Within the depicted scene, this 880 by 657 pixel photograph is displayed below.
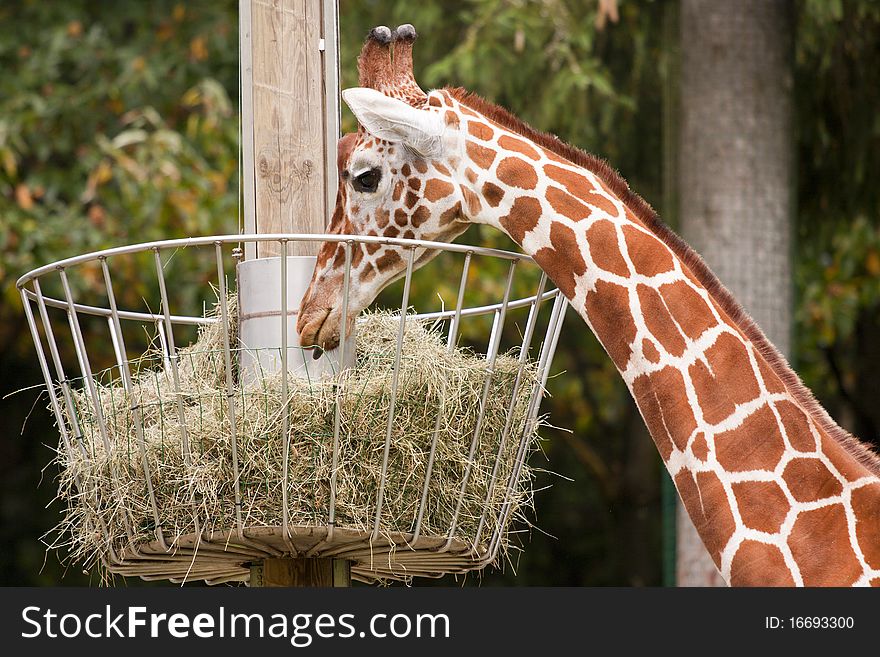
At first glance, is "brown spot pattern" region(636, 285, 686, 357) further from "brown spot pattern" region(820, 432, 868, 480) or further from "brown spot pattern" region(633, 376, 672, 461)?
"brown spot pattern" region(820, 432, 868, 480)

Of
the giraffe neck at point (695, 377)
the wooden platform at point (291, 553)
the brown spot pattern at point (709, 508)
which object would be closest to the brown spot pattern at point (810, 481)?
the giraffe neck at point (695, 377)

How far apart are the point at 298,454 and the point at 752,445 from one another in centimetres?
91

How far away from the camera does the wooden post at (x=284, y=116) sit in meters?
2.87

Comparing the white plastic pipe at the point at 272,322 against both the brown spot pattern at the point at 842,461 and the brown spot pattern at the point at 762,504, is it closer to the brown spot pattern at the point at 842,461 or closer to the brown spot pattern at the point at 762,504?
the brown spot pattern at the point at 762,504

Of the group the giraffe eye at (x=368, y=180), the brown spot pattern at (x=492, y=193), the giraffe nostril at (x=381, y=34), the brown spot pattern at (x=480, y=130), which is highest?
the giraffe nostril at (x=381, y=34)

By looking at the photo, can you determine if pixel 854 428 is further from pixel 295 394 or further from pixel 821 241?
pixel 295 394

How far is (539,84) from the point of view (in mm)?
7180

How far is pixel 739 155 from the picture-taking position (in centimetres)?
602

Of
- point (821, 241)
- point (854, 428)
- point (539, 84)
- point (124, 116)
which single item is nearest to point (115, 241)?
point (124, 116)

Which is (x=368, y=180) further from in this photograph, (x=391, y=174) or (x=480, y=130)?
(x=480, y=130)

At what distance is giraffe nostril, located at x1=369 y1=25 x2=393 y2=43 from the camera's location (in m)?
2.84

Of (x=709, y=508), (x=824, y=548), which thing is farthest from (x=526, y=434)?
(x=824, y=548)

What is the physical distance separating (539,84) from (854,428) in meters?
3.10

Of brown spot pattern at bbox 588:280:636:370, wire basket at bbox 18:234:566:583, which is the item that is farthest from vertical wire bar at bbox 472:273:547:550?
brown spot pattern at bbox 588:280:636:370
